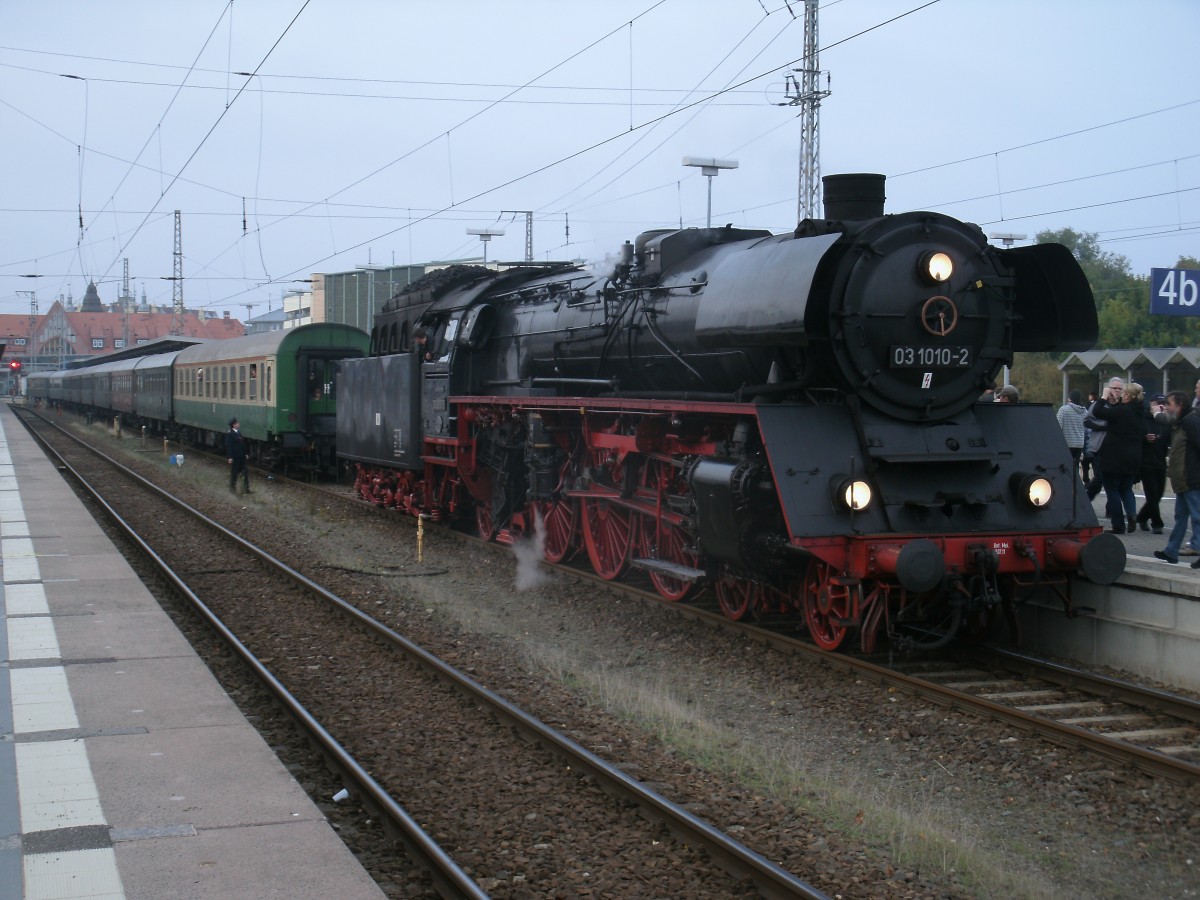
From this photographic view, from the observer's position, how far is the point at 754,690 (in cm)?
→ 773

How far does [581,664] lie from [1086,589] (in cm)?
381

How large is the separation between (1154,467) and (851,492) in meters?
5.75

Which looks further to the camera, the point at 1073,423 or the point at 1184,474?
the point at 1073,423

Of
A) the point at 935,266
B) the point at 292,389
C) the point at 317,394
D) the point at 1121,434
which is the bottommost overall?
the point at 1121,434

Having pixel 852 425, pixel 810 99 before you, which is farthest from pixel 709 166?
pixel 852 425

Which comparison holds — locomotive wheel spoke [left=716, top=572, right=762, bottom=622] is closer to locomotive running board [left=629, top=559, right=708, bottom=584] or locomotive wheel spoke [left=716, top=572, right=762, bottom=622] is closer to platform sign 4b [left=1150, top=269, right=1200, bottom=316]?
locomotive running board [left=629, top=559, right=708, bottom=584]

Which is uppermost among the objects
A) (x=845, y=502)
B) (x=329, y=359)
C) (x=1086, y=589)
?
(x=329, y=359)

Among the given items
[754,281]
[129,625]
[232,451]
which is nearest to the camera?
[754,281]

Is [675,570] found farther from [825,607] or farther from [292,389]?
[292,389]

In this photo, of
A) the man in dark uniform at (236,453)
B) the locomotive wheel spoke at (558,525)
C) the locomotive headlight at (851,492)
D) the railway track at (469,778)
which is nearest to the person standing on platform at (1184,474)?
the locomotive headlight at (851,492)

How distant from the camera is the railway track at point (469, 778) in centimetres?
470

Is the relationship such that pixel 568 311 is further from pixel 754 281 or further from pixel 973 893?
pixel 973 893

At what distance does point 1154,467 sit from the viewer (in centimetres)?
1177

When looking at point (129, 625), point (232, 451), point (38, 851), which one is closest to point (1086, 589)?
point (38, 851)
